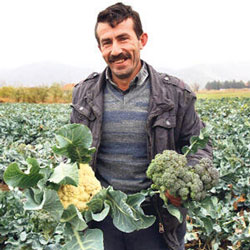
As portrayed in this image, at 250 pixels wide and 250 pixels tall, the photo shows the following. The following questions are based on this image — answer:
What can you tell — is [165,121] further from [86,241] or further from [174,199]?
[86,241]

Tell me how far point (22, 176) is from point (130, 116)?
0.80 meters

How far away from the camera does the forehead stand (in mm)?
1705

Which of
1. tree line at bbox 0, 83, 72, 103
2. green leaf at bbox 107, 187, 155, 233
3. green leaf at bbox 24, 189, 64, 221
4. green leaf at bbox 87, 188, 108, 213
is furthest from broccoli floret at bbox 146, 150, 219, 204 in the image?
tree line at bbox 0, 83, 72, 103

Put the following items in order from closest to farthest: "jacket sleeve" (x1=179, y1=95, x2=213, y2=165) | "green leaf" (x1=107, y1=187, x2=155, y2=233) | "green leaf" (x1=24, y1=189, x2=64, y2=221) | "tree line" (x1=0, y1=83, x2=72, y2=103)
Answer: "green leaf" (x1=24, y1=189, x2=64, y2=221)
"green leaf" (x1=107, y1=187, x2=155, y2=233)
"jacket sleeve" (x1=179, y1=95, x2=213, y2=165)
"tree line" (x1=0, y1=83, x2=72, y2=103)

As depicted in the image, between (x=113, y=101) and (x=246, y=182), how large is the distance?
2.41 metres

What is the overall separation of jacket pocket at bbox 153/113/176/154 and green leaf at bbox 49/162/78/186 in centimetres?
66

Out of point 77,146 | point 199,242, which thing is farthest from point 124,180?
point 199,242

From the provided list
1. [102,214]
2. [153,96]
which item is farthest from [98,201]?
[153,96]

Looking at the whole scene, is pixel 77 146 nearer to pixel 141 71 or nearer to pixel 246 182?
pixel 141 71

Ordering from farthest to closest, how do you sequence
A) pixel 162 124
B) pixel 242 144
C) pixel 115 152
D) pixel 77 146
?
1. pixel 242 144
2. pixel 115 152
3. pixel 162 124
4. pixel 77 146

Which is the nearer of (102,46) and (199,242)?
(102,46)

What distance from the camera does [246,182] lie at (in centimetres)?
361

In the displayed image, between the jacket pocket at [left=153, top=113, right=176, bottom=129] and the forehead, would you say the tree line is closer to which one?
the forehead

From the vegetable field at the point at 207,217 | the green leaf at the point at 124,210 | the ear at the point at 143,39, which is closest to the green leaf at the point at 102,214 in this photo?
the green leaf at the point at 124,210
